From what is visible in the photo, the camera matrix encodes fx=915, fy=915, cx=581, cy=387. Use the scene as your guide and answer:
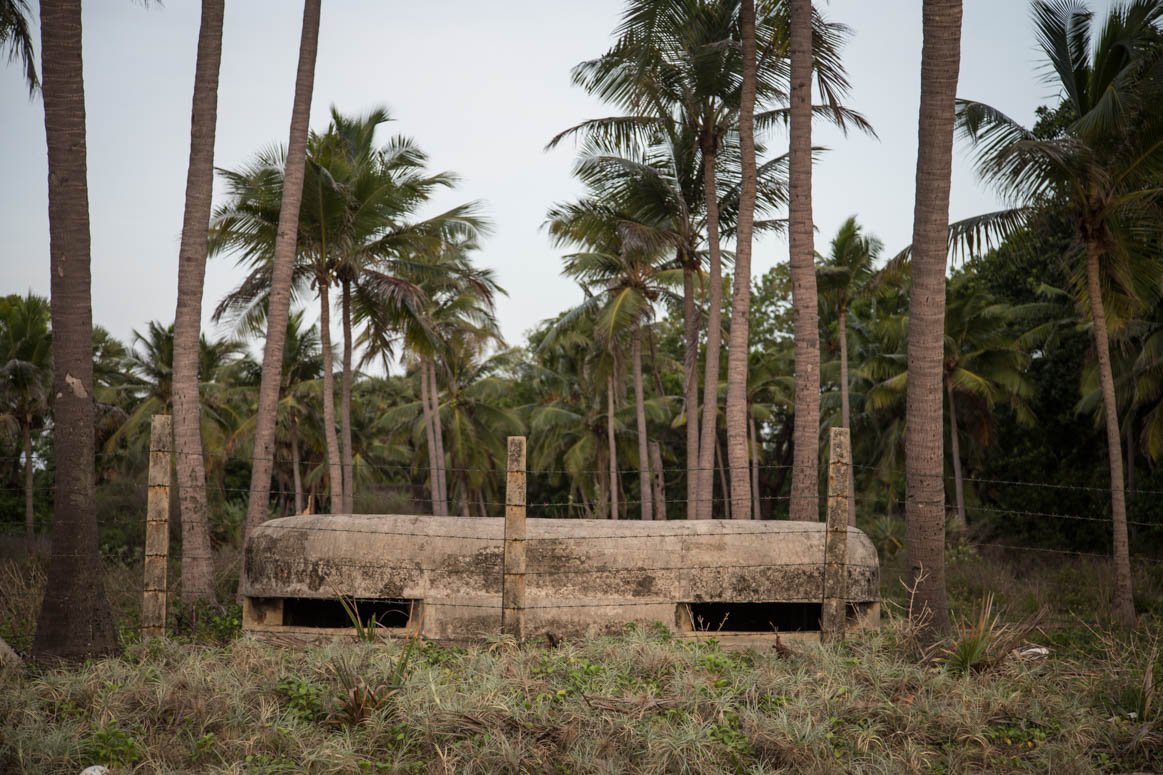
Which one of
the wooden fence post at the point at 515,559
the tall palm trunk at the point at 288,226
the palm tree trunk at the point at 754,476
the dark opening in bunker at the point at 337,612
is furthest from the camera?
the palm tree trunk at the point at 754,476

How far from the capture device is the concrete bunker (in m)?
8.60

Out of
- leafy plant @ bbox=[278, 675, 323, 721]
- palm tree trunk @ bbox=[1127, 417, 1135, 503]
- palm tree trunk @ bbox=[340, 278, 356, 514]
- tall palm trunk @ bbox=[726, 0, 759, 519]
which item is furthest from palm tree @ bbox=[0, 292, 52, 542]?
palm tree trunk @ bbox=[1127, 417, 1135, 503]

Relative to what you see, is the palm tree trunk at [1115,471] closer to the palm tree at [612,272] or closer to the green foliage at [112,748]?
the palm tree at [612,272]

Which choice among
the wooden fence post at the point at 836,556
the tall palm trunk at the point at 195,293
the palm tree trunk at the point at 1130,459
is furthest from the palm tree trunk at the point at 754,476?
the palm tree trunk at the point at 1130,459

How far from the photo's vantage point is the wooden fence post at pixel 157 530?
7.21 m

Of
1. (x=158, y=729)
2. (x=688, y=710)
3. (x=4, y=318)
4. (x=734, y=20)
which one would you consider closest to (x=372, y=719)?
(x=158, y=729)

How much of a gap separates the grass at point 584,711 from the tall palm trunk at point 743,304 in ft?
19.7

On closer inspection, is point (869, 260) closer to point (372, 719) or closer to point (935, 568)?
point (935, 568)

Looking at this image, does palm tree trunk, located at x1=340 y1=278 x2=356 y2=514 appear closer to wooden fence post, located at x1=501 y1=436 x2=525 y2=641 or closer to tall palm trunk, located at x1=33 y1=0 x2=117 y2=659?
tall palm trunk, located at x1=33 y1=0 x2=117 y2=659

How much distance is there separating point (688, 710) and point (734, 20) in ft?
40.9

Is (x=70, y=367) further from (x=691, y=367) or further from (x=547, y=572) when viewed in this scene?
(x=691, y=367)

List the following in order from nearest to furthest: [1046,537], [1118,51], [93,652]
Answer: [93,652], [1118,51], [1046,537]

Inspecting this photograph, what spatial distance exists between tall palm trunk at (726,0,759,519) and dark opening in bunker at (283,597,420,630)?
5423 millimetres

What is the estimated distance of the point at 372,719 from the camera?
19.0 feet
